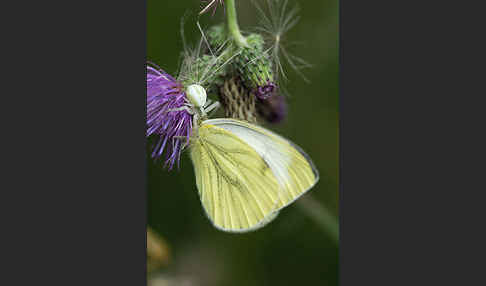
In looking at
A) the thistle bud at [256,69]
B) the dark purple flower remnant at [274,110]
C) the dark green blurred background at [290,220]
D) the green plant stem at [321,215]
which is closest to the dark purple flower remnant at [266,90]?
the thistle bud at [256,69]

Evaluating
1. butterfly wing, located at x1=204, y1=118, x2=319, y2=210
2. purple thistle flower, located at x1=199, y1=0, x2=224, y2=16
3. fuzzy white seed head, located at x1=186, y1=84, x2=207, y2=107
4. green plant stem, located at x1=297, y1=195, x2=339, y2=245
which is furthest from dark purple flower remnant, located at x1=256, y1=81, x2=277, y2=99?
green plant stem, located at x1=297, y1=195, x2=339, y2=245

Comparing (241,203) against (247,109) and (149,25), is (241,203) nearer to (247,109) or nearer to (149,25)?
(247,109)

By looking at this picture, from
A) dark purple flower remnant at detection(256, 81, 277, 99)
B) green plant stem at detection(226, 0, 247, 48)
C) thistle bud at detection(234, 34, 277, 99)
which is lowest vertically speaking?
dark purple flower remnant at detection(256, 81, 277, 99)

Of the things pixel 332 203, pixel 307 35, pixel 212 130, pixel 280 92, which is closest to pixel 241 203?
pixel 212 130

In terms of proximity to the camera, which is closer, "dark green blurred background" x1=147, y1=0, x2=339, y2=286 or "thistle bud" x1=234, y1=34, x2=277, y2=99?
"thistle bud" x1=234, y1=34, x2=277, y2=99

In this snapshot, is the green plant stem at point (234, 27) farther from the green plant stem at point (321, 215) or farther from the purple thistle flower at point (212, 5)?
the green plant stem at point (321, 215)

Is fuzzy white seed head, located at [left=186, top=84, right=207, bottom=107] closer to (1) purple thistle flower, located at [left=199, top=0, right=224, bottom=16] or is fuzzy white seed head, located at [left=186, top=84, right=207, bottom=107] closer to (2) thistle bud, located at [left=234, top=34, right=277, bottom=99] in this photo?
(2) thistle bud, located at [left=234, top=34, right=277, bottom=99]
